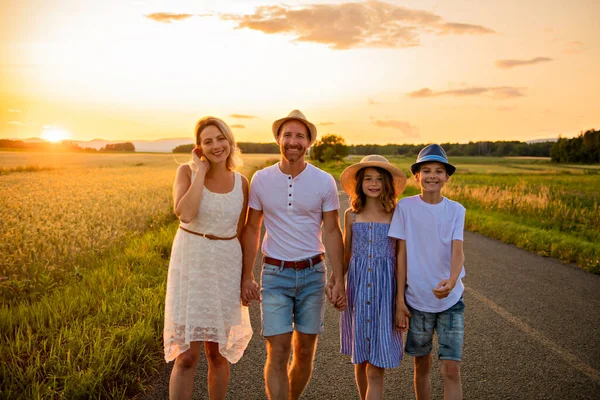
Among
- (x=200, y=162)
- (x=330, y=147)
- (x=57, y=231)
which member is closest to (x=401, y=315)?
(x=200, y=162)

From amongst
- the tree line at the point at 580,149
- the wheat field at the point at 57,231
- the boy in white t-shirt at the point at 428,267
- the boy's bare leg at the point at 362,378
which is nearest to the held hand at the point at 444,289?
the boy in white t-shirt at the point at 428,267

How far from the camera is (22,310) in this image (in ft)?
14.6

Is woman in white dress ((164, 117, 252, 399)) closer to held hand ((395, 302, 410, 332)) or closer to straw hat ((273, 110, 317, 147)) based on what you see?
straw hat ((273, 110, 317, 147))

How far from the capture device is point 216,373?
314 centimetres

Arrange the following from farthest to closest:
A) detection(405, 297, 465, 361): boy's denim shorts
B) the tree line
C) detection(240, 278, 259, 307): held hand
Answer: the tree line, detection(240, 278, 259, 307): held hand, detection(405, 297, 465, 361): boy's denim shorts

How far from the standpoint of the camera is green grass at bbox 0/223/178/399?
3145 mm

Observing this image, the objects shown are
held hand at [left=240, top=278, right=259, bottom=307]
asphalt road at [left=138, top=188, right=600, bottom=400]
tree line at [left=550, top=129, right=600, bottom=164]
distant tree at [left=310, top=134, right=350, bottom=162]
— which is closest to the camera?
held hand at [left=240, top=278, right=259, bottom=307]

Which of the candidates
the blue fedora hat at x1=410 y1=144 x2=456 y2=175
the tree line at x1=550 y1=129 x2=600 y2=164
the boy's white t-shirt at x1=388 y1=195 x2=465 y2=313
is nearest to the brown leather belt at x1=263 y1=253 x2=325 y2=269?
the boy's white t-shirt at x1=388 y1=195 x2=465 y2=313

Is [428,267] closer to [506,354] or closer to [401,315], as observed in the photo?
[401,315]

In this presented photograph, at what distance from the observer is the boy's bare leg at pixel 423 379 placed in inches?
Answer: 125

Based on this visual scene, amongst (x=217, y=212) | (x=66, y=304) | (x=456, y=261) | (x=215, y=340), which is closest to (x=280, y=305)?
(x=215, y=340)

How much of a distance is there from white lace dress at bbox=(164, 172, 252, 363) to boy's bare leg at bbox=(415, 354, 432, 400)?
143 centimetres

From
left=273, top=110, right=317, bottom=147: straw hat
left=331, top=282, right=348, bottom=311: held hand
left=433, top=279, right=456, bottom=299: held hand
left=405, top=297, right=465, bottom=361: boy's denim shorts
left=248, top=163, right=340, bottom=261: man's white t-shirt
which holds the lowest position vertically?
left=405, top=297, right=465, bottom=361: boy's denim shorts

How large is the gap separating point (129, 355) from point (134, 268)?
2.96m
